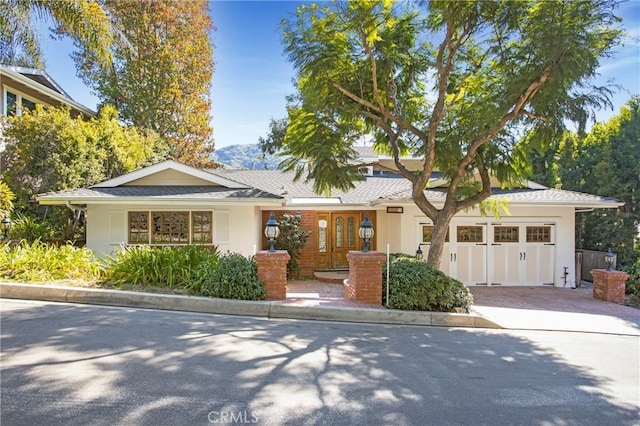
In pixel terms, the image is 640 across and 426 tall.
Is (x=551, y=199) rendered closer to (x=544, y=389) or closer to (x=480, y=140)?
(x=480, y=140)

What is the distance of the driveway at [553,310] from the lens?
779 cm

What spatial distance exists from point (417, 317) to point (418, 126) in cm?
521

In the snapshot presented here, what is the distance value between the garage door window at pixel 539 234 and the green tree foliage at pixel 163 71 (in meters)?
21.6

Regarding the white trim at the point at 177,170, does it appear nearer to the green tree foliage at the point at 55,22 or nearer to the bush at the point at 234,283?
the green tree foliage at the point at 55,22

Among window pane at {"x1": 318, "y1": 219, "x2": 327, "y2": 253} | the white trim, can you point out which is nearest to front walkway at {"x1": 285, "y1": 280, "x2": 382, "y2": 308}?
window pane at {"x1": 318, "y1": 219, "x2": 327, "y2": 253}

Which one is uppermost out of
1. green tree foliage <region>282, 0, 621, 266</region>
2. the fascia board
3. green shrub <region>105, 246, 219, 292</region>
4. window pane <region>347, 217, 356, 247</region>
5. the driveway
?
green tree foliage <region>282, 0, 621, 266</region>

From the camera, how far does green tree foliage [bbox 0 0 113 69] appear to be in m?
10.2

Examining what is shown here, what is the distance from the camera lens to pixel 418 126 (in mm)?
10359

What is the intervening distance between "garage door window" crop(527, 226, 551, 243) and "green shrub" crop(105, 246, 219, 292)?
33.1 ft

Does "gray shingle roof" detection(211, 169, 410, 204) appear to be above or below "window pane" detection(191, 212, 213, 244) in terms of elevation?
above

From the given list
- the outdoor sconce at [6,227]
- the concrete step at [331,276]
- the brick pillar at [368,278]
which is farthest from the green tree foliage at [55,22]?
the brick pillar at [368,278]

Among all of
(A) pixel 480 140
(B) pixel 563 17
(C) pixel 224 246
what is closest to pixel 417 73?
(A) pixel 480 140

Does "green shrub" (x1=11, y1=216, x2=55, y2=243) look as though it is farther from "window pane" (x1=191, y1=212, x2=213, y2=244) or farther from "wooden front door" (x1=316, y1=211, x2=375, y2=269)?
"wooden front door" (x1=316, y1=211, x2=375, y2=269)

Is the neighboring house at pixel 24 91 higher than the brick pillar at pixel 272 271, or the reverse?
the neighboring house at pixel 24 91
